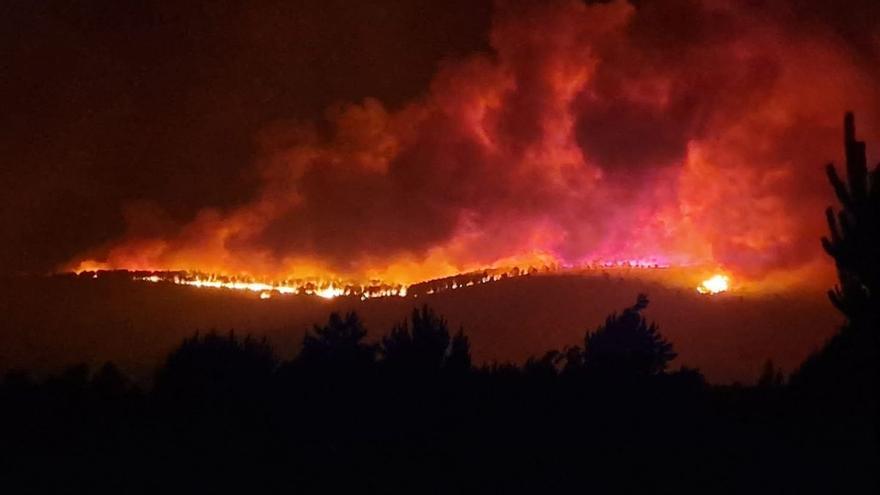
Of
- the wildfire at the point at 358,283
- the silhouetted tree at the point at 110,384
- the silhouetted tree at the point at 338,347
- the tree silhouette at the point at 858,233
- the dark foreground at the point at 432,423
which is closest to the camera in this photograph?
the tree silhouette at the point at 858,233

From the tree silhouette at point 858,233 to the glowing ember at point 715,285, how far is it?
439cm

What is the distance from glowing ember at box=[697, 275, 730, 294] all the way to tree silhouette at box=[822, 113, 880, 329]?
14.4ft

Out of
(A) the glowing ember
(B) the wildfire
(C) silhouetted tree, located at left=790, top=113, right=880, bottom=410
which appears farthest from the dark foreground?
(B) the wildfire

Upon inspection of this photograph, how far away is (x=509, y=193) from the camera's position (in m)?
12.6

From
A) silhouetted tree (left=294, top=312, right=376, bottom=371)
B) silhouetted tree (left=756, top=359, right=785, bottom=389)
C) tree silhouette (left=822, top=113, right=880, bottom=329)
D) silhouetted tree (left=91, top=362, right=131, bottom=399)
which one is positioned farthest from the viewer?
silhouetted tree (left=756, top=359, right=785, bottom=389)

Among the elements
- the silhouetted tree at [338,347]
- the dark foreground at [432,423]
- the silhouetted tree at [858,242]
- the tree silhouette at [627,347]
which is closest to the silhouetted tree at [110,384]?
the dark foreground at [432,423]

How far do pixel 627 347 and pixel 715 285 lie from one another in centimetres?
192

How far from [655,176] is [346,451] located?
607cm

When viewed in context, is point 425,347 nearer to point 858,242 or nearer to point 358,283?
point 358,283

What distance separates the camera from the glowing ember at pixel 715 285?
11.1 meters

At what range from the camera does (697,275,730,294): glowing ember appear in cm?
1107

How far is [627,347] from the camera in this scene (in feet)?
31.9

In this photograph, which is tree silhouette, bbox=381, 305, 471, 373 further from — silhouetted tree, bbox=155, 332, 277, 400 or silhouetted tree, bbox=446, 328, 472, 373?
silhouetted tree, bbox=155, 332, 277, 400

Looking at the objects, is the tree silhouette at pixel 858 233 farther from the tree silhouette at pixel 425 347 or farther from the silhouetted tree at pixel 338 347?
the silhouetted tree at pixel 338 347
